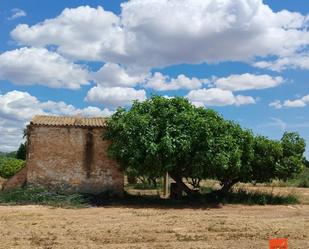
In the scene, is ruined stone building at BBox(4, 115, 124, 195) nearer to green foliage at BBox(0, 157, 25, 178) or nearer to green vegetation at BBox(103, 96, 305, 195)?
green vegetation at BBox(103, 96, 305, 195)

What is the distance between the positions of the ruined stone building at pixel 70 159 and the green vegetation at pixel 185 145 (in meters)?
0.90

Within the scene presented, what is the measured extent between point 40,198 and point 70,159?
2.38m

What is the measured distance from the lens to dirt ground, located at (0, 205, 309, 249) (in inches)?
464

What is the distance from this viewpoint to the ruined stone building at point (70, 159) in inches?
840

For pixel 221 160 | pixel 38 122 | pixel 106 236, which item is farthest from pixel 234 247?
pixel 38 122

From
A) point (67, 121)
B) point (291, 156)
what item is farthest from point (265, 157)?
point (67, 121)

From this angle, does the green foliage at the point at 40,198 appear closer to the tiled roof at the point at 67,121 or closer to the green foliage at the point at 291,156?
the tiled roof at the point at 67,121

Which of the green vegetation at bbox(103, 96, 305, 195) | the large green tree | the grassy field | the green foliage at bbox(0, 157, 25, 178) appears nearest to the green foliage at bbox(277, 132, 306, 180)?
the green vegetation at bbox(103, 96, 305, 195)

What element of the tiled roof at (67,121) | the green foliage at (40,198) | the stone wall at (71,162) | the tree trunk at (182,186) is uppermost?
the tiled roof at (67,121)

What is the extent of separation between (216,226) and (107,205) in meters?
6.42

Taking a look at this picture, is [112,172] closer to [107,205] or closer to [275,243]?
[107,205]

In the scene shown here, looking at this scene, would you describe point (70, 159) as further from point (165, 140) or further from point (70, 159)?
point (165, 140)

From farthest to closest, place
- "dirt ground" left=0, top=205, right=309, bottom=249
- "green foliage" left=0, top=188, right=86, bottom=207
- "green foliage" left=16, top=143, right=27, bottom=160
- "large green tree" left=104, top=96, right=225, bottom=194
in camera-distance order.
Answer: "green foliage" left=16, top=143, right=27, bottom=160 < "large green tree" left=104, top=96, right=225, bottom=194 < "green foliage" left=0, top=188, right=86, bottom=207 < "dirt ground" left=0, top=205, right=309, bottom=249

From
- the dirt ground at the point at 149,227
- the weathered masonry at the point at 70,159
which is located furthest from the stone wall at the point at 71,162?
the dirt ground at the point at 149,227
